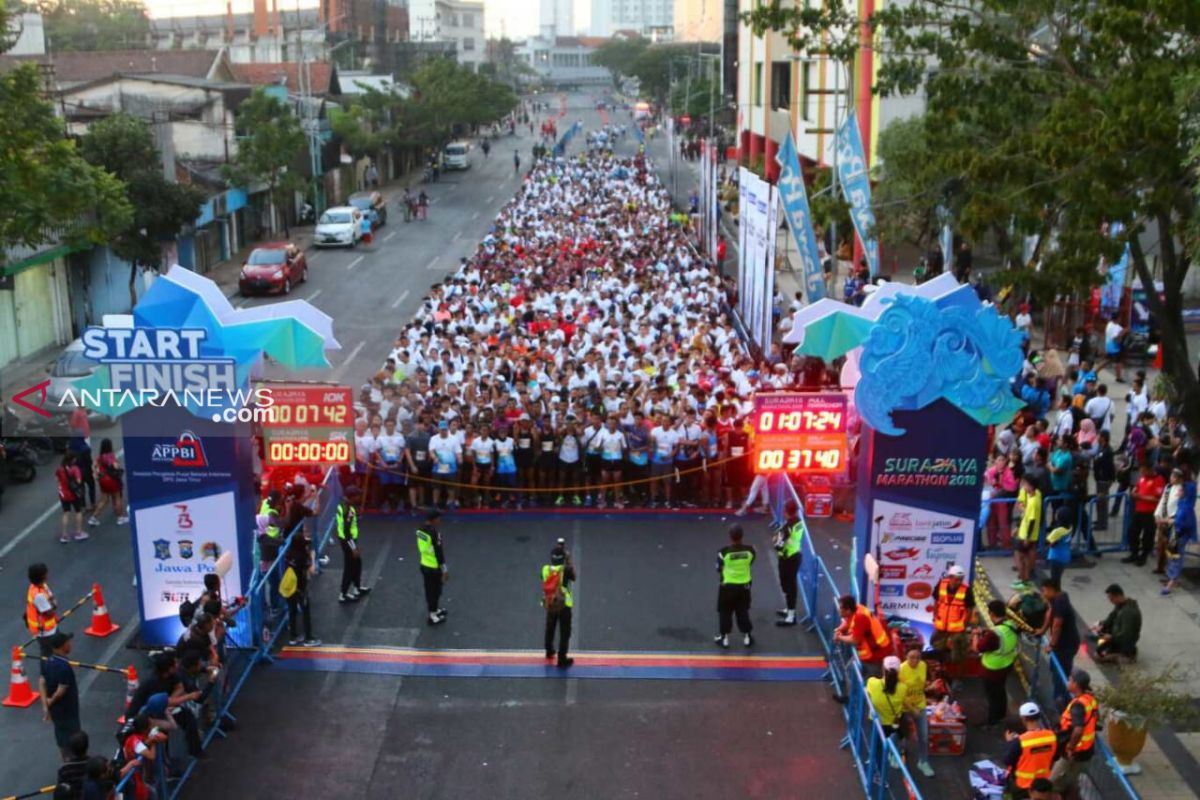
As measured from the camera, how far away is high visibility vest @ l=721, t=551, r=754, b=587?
43.1 ft

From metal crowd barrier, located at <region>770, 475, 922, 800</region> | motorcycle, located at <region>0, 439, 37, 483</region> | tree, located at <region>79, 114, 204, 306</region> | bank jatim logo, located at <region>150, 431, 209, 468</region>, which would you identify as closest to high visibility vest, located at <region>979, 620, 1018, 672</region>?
metal crowd barrier, located at <region>770, 475, 922, 800</region>

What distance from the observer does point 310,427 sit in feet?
49.6

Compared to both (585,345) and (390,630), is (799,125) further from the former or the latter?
(390,630)

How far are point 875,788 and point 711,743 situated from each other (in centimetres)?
171

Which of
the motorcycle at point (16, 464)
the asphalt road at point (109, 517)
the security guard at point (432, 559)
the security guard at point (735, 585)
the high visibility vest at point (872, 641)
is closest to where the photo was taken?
the high visibility vest at point (872, 641)

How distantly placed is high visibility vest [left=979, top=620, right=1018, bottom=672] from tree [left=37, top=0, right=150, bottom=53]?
278 ft

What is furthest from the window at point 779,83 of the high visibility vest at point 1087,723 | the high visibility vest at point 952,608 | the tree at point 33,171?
the high visibility vest at point 1087,723

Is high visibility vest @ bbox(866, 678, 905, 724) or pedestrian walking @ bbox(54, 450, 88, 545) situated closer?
high visibility vest @ bbox(866, 678, 905, 724)

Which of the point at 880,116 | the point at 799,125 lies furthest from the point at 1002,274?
the point at 799,125

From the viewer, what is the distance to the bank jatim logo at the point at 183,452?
42.8 ft

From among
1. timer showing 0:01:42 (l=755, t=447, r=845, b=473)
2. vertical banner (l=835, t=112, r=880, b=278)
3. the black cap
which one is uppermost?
vertical banner (l=835, t=112, r=880, b=278)

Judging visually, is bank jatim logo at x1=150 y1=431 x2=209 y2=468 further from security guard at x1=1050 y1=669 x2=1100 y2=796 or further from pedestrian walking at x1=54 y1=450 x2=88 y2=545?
security guard at x1=1050 y1=669 x2=1100 y2=796

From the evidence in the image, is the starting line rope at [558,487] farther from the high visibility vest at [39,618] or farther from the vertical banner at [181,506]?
the high visibility vest at [39,618]

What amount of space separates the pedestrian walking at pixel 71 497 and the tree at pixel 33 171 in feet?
15.0
